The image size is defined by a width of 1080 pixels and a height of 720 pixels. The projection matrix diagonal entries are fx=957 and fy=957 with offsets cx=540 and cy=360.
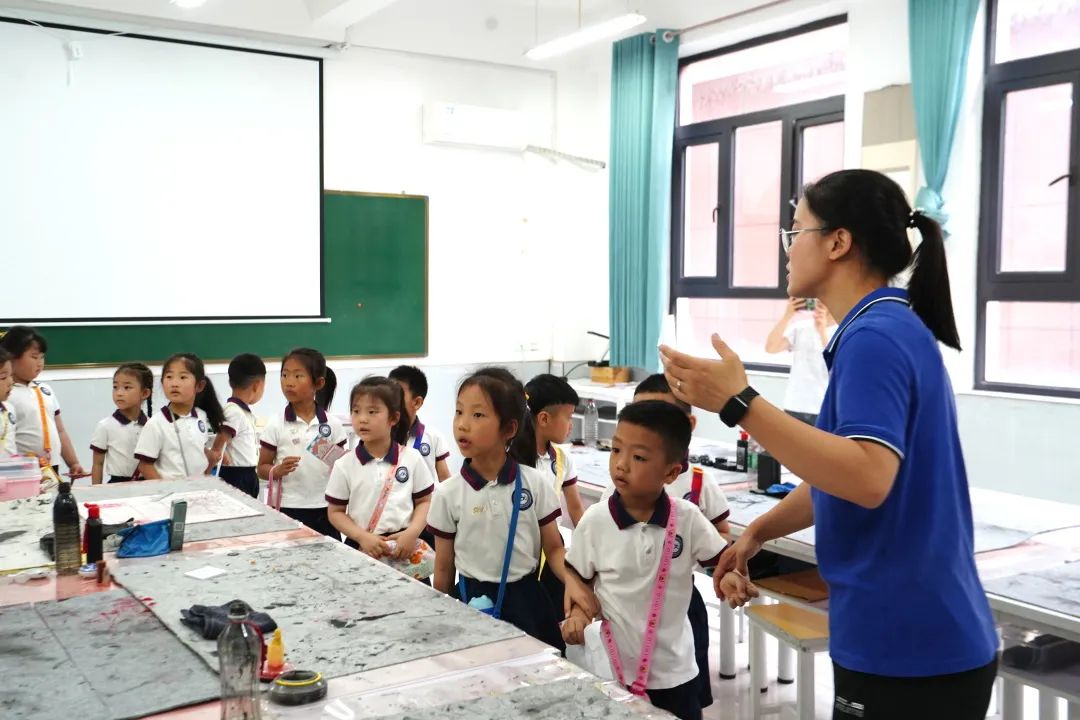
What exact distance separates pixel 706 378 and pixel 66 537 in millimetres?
1694

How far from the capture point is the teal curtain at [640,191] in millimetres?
6934

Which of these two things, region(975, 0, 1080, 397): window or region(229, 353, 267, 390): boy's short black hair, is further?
region(975, 0, 1080, 397): window

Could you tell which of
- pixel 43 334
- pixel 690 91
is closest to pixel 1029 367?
pixel 690 91

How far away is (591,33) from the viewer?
5934 millimetres

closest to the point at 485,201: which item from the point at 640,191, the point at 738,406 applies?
the point at 640,191

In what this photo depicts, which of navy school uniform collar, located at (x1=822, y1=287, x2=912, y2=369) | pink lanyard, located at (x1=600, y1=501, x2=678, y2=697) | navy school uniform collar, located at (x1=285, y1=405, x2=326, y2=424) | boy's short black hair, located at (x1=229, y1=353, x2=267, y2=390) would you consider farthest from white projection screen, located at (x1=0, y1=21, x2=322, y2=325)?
navy school uniform collar, located at (x1=822, y1=287, x2=912, y2=369)

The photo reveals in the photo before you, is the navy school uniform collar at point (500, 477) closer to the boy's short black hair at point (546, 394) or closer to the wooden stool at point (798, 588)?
the boy's short black hair at point (546, 394)

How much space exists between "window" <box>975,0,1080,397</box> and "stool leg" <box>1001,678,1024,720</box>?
2.78 meters

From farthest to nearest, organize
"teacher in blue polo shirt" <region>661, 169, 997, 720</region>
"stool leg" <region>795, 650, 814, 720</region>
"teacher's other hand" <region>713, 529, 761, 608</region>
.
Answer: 1. "stool leg" <region>795, 650, 814, 720</region>
2. "teacher's other hand" <region>713, 529, 761, 608</region>
3. "teacher in blue polo shirt" <region>661, 169, 997, 720</region>

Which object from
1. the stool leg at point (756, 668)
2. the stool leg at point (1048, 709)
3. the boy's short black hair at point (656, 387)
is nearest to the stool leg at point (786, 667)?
the stool leg at point (756, 668)

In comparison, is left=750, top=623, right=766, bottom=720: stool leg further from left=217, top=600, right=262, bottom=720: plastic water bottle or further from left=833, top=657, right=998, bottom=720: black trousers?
left=217, top=600, right=262, bottom=720: plastic water bottle

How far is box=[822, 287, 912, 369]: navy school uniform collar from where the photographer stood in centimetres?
153

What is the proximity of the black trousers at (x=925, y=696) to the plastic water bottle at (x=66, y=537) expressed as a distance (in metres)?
1.83

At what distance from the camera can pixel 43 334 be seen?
18.6 ft
